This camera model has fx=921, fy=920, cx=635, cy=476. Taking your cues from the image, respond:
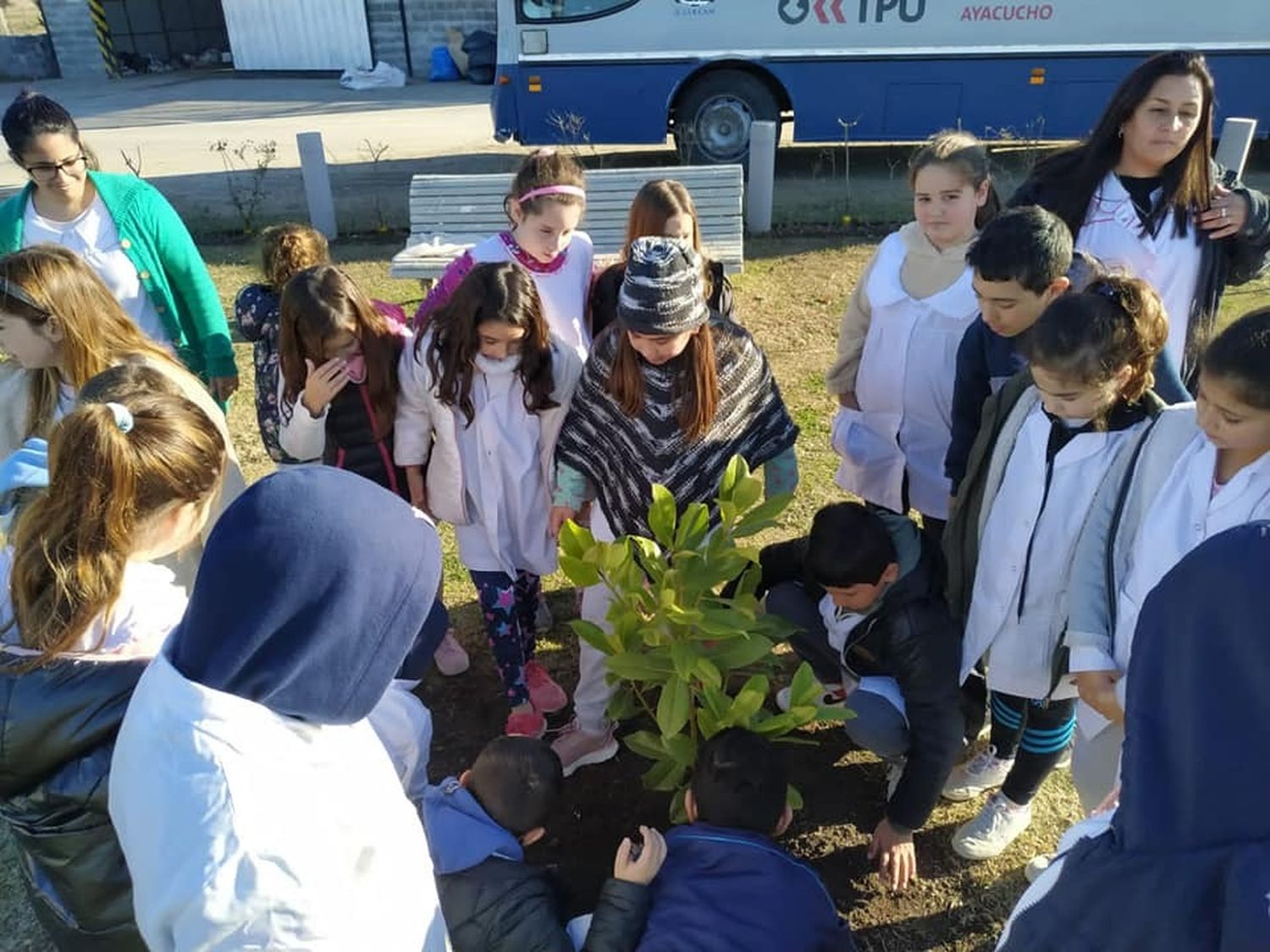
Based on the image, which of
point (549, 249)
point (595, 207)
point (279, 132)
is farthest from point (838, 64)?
point (279, 132)

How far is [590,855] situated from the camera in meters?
2.45

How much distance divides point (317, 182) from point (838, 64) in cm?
477

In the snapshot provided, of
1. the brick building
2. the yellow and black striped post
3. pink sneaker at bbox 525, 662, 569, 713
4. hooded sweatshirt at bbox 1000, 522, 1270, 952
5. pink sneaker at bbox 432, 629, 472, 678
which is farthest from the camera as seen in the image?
the yellow and black striped post

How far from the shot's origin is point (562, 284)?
114 inches

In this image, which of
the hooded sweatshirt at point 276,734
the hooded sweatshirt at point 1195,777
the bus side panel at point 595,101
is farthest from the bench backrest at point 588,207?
the hooded sweatshirt at point 1195,777

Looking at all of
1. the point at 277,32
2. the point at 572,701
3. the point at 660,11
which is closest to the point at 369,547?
the point at 572,701

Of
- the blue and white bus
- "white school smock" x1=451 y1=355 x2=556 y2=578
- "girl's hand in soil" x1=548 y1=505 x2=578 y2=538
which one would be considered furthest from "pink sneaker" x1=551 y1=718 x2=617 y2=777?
the blue and white bus

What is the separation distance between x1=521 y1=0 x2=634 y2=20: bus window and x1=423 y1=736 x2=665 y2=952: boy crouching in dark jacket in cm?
787

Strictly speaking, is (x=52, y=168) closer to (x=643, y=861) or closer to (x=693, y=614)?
(x=693, y=614)

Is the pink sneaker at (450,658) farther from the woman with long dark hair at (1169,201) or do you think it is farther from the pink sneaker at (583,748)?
the woman with long dark hair at (1169,201)

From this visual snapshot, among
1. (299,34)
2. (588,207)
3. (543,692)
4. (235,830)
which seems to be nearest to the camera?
(235,830)

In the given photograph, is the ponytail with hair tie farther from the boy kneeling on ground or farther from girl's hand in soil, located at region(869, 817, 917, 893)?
girl's hand in soil, located at region(869, 817, 917, 893)

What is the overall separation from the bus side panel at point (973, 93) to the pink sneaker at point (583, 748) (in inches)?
292

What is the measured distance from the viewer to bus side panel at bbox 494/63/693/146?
28.0 feet
